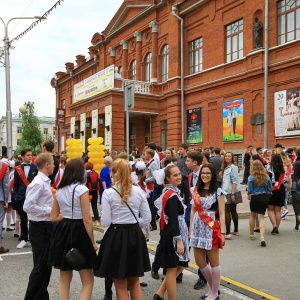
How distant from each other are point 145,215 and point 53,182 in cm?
387

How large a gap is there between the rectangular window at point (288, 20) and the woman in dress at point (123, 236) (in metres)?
16.8

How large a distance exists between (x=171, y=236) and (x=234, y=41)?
63.4 feet

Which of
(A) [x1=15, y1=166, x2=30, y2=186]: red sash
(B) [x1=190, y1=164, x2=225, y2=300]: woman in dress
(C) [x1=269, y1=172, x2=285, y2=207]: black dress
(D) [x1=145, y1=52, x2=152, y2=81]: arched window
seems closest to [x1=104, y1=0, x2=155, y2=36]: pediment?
(D) [x1=145, y1=52, x2=152, y2=81]: arched window

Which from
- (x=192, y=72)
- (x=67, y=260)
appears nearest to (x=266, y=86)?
(x=192, y=72)

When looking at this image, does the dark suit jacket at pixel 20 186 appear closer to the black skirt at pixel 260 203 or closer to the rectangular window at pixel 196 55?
the black skirt at pixel 260 203

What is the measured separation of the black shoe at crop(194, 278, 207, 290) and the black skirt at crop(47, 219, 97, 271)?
6.50 ft

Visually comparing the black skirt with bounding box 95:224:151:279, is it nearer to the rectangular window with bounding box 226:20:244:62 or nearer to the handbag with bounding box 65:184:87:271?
the handbag with bounding box 65:184:87:271

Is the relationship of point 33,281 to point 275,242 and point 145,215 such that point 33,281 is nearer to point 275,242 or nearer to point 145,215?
point 145,215

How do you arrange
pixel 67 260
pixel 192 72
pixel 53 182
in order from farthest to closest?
1. pixel 192 72
2. pixel 53 182
3. pixel 67 260

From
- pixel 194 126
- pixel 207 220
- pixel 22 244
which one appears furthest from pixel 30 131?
pixel 207 220

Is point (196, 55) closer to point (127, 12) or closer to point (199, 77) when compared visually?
point (199, 77)

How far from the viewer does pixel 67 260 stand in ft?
13.4

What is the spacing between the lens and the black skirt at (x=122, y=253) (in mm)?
4105

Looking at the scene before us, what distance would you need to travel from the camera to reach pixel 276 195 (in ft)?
30.5
